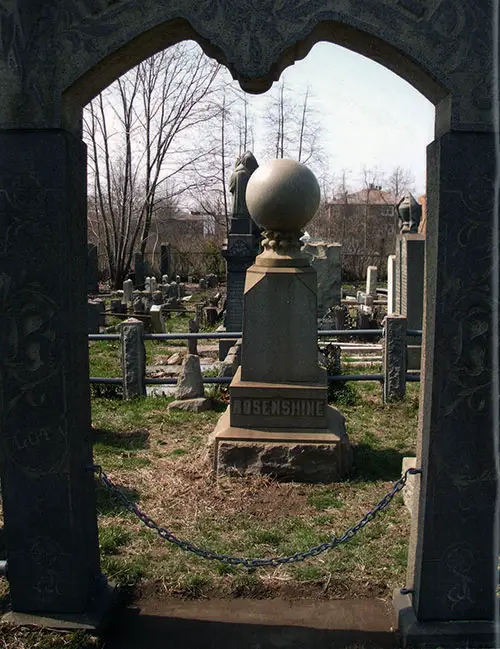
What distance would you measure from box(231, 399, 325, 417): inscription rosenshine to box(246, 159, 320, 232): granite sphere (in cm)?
175

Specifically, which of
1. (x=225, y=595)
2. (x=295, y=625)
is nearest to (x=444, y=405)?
(x=295, y=625)

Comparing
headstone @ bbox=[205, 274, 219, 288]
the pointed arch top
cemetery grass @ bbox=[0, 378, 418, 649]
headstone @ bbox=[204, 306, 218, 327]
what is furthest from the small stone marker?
headstone @ bbox=[205, 274, 219, 288]

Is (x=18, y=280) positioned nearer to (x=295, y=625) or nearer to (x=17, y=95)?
(x=17, y=95)

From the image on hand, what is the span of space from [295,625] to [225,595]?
1.70 feet

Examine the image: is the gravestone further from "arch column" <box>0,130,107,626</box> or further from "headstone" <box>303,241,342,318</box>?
"arch column" <box>0,130,107,626</box>

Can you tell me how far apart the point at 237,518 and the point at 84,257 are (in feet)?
8.49

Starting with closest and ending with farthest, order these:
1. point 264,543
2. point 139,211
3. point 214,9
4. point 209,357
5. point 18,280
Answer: point 214,9, point 18,280, point 264,543, point 209,357, point 139,211

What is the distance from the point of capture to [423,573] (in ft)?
9.85

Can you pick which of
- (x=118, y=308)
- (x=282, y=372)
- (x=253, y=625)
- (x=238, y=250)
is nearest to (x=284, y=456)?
(x=282, y=372)

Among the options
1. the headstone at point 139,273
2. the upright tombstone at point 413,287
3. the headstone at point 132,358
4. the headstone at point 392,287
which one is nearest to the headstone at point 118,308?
the headstone at point 139,273


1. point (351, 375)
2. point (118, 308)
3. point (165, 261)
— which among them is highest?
point (165, 261)

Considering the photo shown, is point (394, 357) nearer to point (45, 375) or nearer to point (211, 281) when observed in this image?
point (45, 375)

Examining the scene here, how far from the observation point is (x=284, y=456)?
5352 mm

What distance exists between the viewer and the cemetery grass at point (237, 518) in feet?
12.1
